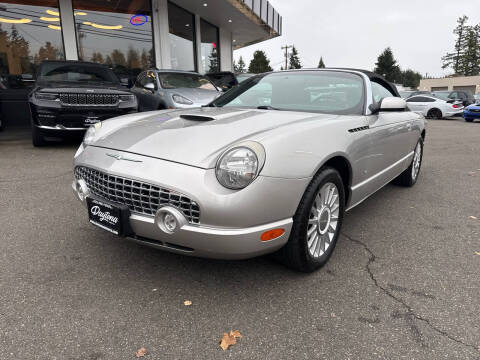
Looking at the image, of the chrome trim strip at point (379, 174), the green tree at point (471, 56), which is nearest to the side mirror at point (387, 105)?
the chrome trim strip at point (379, 174)

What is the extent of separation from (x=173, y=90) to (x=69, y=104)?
2091 millimetres

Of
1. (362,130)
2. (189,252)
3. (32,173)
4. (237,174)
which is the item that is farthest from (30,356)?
(32,173)

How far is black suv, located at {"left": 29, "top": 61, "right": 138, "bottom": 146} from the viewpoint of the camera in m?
6.05

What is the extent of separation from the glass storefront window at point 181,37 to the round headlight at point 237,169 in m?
12.9

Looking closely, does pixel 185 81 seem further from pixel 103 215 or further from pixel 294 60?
pixel 294 60

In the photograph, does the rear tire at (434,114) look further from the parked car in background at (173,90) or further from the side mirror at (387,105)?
the side mirror at (387,105)

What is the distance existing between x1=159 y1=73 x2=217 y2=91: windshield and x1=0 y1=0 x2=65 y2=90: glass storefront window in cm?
521

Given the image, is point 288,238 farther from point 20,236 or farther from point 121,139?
point 20,236

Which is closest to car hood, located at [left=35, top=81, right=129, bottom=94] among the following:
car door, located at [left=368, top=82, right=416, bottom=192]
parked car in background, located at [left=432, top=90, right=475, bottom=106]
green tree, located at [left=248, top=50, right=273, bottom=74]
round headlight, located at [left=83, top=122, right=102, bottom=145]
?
round headlight, located at [left=83, top=122, right=102, bottom=145]

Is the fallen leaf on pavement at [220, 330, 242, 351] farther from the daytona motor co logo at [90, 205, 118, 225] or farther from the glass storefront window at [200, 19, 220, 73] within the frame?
the glass storefront window at [200, 19, 220, 73]

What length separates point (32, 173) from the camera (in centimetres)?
497

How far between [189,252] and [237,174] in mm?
522

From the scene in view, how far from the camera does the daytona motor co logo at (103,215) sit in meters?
2.06

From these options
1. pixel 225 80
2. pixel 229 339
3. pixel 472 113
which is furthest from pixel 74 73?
pixel 472 113
